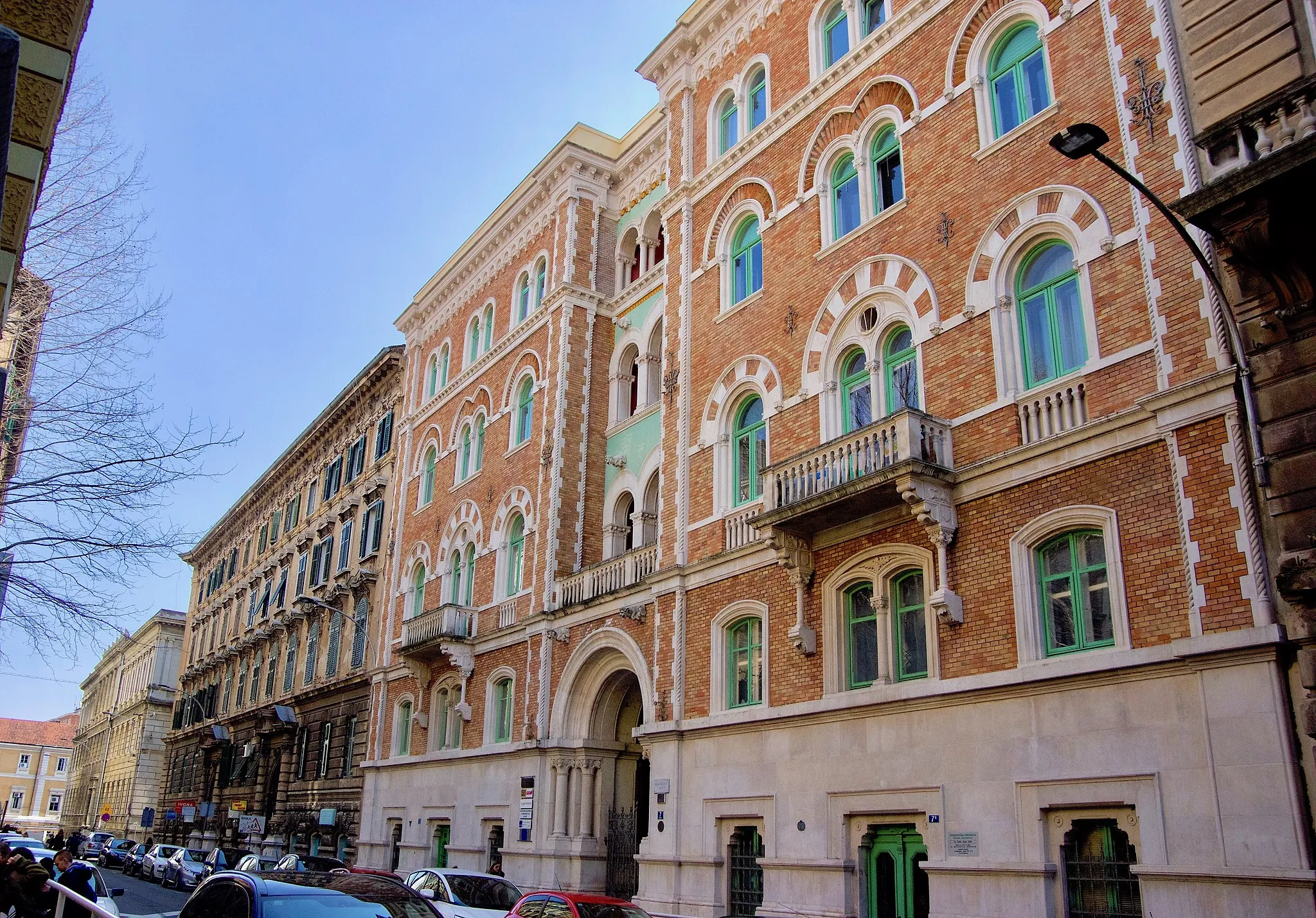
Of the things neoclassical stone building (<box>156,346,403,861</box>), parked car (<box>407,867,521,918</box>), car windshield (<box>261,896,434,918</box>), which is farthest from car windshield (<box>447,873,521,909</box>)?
neoclassical stone building (<box>156,346,403,861</box>)

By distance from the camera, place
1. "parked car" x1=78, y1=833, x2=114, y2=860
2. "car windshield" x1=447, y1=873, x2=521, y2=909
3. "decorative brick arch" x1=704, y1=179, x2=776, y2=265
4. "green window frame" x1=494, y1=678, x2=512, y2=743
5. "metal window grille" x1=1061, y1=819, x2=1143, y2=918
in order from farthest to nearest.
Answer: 1. "parked car" x1=78, y1=833, x2=114, y2=860
2. "green window frame" x1=494, y1=678, x2=512, y2=743
3. "decorative brick arch" x1=704, y1=179, x2=776, y2=265
4. "car windshield" x1=447, y1=873, x2=521, y2=909
5. "metal window grille" x1=1061, y1=819, x2=1143, y2=918

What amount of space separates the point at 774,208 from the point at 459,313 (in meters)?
18.4

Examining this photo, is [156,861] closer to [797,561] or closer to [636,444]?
[636,444]

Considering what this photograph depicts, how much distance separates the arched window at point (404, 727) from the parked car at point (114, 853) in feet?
71.0

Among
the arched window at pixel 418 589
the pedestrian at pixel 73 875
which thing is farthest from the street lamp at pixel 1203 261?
the arched window at pixel 418 589

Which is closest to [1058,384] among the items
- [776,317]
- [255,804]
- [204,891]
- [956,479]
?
[956,479]

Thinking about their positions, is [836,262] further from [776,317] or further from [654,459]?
[654,459]

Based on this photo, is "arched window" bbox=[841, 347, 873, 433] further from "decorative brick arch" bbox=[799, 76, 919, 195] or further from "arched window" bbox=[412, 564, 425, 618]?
"arched window" bbox=[412, 564, 425, 618]

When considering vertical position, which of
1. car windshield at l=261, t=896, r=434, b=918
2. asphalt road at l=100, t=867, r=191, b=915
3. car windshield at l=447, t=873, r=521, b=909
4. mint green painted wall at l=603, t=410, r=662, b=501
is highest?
mint green painted wall at l=603, t=410, r=662, b=501

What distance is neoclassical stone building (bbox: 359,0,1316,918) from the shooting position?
45.8 ft

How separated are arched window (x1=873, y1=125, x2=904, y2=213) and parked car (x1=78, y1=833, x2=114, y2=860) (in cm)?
4231

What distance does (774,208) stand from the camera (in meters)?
23.2

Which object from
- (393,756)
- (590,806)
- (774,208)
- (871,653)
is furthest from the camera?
(393,756)

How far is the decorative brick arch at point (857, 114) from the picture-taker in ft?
67.2
